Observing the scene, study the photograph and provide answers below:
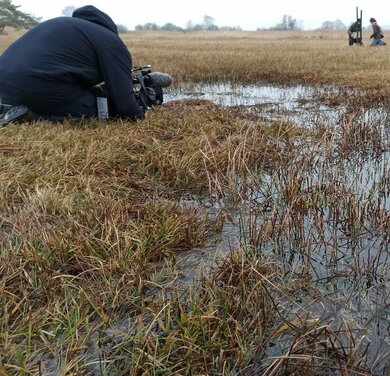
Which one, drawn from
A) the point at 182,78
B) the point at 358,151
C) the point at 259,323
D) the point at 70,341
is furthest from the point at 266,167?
the point at 182,78

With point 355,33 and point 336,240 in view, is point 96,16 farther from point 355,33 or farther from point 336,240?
point 355,33

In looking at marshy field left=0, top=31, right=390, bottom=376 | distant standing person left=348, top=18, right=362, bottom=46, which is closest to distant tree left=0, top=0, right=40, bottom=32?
distant standing person left=348, top=18, right=362, bottom=46

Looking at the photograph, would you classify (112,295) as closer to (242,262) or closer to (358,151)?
(242,262)

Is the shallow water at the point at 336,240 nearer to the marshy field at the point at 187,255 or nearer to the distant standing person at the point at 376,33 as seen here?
the marshy field at the point at 187,255

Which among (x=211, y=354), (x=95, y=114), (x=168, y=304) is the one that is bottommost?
(x=211, y=354)

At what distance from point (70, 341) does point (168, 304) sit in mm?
467

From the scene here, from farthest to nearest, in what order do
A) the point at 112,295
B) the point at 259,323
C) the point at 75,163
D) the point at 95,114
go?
the point at 95,114, the point at 75,163, the point at 112,295, the point at 259,323

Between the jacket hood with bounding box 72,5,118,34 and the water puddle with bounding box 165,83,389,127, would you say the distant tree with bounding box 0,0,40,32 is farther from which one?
the jacket hood with bounding box 72,5,118,34

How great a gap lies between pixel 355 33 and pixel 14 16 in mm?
48569

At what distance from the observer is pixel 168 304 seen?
196 centimetres

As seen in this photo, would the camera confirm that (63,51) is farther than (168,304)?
Yes

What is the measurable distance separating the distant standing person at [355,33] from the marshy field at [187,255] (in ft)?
62.6

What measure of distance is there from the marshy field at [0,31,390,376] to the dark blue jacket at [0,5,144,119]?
1.43ft

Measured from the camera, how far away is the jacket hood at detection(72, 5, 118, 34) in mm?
5129
